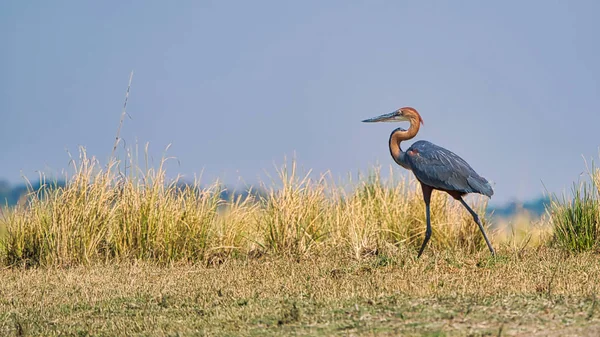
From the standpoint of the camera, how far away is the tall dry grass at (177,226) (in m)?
10.8

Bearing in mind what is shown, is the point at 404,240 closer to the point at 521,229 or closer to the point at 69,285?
the point at 521,229

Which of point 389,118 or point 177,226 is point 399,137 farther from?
point 177,226

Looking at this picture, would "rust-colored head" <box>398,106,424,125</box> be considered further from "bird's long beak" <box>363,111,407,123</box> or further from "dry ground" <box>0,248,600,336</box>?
"dry ground" <box>0,248,600,336</box>

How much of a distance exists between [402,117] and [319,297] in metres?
4.80

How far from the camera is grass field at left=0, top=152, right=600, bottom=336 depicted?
5.92 meters

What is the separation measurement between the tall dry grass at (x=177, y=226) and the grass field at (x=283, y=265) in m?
0.02

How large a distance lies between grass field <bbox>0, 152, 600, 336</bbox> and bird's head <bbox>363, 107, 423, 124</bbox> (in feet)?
4.27

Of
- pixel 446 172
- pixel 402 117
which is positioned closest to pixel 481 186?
pixel 446 172

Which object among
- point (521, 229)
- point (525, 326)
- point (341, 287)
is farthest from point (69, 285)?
point (521, 229)

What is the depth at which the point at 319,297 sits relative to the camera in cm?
678

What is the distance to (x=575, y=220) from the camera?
11211 mm

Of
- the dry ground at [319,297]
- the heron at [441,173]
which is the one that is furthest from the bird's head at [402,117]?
the dry ground at [319,297]

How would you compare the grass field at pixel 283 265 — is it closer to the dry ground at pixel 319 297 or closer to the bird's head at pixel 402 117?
the dry ground at pixel 319 297

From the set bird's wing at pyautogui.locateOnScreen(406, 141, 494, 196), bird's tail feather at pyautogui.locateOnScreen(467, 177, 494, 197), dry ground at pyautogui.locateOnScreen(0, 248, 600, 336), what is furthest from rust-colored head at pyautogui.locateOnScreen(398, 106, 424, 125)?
dry ground at pyautogui.locateOnScreen(0, 248, 600, 336)
